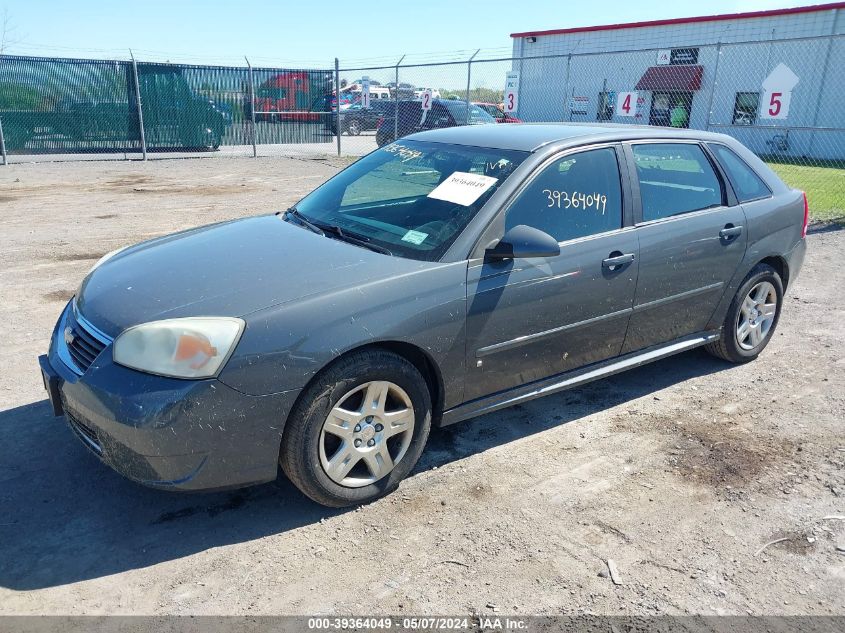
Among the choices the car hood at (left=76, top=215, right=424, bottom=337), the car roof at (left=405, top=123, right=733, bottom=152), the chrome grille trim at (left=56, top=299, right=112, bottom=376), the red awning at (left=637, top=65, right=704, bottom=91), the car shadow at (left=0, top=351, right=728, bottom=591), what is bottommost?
the car shadow at (left=0, top=351, right=728, bottom=591)

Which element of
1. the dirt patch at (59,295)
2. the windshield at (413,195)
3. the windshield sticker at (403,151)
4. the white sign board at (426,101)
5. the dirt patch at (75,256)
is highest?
the white sign board at (426,101)

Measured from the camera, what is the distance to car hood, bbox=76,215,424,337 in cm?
294

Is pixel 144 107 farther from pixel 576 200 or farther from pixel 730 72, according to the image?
pixel 730 72

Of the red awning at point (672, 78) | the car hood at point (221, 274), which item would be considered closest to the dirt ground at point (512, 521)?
the car hood at point (221, 274)

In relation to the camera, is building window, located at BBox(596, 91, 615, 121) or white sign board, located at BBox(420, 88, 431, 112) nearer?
white sign board, located at BBox(420, 88, 431, 112)

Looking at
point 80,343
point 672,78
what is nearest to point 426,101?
point 672,78

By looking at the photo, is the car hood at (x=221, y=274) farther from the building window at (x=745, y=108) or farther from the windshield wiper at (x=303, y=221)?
the building window at (x=745, y=108)

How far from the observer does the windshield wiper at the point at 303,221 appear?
383cm

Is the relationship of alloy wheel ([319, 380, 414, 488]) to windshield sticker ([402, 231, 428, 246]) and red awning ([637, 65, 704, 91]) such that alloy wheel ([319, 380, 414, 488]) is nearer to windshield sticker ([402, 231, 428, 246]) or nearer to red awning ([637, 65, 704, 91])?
windshield sticker ([402, 231, 428, 246])

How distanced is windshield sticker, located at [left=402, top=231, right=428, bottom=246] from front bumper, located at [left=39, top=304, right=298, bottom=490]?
1054 millimetres

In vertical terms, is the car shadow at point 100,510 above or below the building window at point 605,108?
below

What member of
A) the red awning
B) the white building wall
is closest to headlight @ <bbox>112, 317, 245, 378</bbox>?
the white building wall

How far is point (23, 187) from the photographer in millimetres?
12695

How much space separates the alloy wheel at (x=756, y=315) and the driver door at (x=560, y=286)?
4.52 ft
